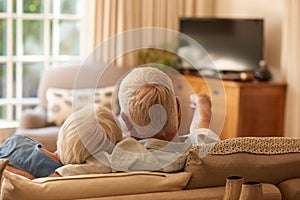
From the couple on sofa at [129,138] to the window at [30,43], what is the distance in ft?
12.1

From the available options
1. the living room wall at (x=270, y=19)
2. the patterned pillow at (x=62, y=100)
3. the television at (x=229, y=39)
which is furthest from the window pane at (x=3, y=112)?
the living room wall at (x=270, y=19)

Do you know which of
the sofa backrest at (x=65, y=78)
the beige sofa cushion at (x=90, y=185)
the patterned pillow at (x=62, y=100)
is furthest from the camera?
the sofa backrest at (x=65, y=78)

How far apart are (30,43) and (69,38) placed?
395 millimetres

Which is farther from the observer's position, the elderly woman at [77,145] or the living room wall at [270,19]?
the living room wall at [270,19]

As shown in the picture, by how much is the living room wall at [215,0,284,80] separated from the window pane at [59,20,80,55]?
64.0 inches

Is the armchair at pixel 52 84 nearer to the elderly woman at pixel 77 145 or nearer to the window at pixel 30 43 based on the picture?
the window at pixel 30 43

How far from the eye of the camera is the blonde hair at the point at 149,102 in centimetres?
229

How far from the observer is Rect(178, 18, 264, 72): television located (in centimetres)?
591

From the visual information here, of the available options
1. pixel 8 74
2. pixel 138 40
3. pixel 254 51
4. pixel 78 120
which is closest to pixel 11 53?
pixel 8 74

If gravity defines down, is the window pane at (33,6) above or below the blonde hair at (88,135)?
above

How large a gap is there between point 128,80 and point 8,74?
12.5 ft

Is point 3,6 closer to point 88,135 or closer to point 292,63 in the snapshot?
point 292,63

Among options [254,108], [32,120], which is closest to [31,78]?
[32,120]

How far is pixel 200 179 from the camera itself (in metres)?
2.33
